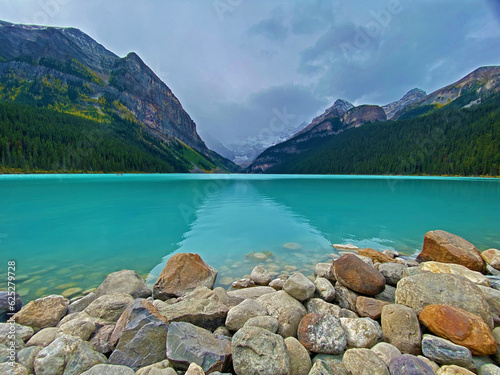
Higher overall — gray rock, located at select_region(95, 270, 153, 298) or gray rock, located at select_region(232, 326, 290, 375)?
gray rock, located at select_region(232, 326, 290, 375)

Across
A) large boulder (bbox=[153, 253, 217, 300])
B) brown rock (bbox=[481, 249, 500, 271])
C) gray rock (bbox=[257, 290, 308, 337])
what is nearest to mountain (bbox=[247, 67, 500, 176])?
brown rock (bbox=[481, 249, 500, 271])

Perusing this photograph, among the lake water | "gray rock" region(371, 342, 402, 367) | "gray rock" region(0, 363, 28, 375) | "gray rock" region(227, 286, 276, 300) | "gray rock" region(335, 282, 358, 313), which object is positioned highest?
"gray rock" region(0, 363, 28, 375)

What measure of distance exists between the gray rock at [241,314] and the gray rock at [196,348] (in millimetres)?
430

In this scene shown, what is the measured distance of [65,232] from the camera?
15.1 meters

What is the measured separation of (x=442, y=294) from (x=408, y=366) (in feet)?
9.05

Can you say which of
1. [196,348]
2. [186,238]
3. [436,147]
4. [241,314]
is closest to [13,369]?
[196,348]

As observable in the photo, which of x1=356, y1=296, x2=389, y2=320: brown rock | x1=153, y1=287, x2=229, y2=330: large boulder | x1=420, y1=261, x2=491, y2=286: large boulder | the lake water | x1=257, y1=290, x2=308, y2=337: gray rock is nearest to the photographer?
x1=153, y1=287, x2=229, y2=330: large boulder

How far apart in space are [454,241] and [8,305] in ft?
50.2

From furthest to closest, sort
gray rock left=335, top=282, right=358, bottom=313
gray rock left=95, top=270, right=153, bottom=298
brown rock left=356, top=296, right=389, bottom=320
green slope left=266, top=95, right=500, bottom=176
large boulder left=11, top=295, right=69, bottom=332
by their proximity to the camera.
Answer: green slope left=266, top=95, right=500, bottom=176
gray rock left=95, top=270, right=153, bottom=298
gray rock left=335, top=282, right=358, bottom=313
brown rock left=356, top=296, right=389, bottom=320
large boulder left=11, top=295, right=69, bottom=332

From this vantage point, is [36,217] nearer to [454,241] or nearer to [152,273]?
[152,273]

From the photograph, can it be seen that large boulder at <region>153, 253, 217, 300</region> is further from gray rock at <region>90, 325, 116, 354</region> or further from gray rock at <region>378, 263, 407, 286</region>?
gray rock at <region>378, 263, 407, 286</region>

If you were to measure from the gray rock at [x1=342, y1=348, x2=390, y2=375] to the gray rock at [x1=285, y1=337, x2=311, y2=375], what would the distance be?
0.65 m

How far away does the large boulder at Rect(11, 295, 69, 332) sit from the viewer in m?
5.04

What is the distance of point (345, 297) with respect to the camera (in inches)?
244
